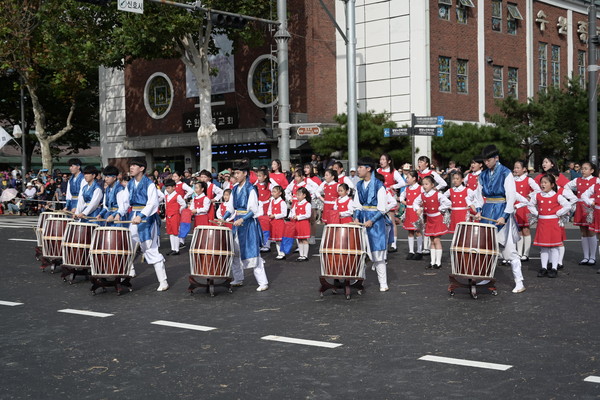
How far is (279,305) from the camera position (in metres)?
9.73

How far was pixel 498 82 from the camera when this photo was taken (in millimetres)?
34188

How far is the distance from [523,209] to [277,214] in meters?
4.54

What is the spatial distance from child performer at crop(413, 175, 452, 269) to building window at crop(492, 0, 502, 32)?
73.0 feet

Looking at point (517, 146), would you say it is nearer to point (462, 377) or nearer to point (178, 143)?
point (178, 143)

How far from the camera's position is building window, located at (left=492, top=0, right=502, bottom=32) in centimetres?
3372

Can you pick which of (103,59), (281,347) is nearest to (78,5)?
(103,59)

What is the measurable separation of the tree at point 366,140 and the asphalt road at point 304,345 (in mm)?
15486

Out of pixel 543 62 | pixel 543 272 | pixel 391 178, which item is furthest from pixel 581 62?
pixel 543 272

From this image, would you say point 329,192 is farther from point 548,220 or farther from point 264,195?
point 548,220

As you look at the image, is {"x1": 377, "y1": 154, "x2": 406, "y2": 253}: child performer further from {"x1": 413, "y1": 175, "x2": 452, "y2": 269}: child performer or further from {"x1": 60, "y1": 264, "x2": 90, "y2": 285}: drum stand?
{"x1": 60, "y1": 264, "x2": 90, "y2": 285}: drum stand

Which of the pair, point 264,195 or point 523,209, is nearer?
point 523,209

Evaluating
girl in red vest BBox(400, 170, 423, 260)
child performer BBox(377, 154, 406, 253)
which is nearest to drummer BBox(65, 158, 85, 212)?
child performer BBox(377, 154, 406, 253)

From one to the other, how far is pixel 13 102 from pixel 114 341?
1628 inches

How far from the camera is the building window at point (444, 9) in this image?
31.2 metres
